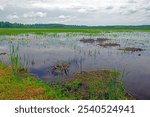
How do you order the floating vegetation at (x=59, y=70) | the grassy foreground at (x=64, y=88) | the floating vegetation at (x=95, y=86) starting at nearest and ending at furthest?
the floating vegetation at (x=95, y=86) < the grassy foreground at (x=64, y=88) < the floating vegetation at (x=59, y=70)

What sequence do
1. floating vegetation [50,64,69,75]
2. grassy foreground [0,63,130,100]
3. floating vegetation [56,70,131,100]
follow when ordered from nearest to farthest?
floating vegetation [56,70,131,100] < grassy foreground [0,63,130,100] < floating vegetation [50,64,69,75]

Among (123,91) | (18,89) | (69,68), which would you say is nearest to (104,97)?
(123,91)

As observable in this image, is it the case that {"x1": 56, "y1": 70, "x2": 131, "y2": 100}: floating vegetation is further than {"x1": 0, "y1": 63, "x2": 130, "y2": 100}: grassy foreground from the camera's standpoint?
No

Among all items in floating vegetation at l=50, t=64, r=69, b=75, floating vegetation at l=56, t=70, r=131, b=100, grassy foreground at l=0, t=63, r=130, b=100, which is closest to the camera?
floating vegetation at l=56, t=70, r=131, b=100

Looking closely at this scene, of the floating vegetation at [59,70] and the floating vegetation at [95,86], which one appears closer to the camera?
the floating vegetation at [95,86]

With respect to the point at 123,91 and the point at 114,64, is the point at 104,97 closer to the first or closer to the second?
the point at 123,91

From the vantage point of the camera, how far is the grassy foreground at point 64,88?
1229 centimetres

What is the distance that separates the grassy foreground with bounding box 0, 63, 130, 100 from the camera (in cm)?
1229

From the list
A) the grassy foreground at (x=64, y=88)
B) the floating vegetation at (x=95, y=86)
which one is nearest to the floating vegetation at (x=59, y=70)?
the floating vegetation at (x=95, y=86)

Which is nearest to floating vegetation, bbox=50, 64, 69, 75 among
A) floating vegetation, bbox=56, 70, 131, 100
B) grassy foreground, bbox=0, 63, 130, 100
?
floating vegetation, bbox=56, 70, 131, 100

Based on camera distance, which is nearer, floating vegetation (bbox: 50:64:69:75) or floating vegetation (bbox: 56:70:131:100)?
floating vegetation (bbox: 56:70:131:100)

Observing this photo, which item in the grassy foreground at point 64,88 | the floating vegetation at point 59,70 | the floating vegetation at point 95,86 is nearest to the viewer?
the floating vegetation at point 95,86

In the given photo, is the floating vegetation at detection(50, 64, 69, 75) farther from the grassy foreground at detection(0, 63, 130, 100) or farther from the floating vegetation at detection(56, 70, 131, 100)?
the grassy foreground at detection(0, 63, 130, 100)

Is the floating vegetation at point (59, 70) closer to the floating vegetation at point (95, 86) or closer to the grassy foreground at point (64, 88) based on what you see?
the floating vegetation at point (95, 86)
